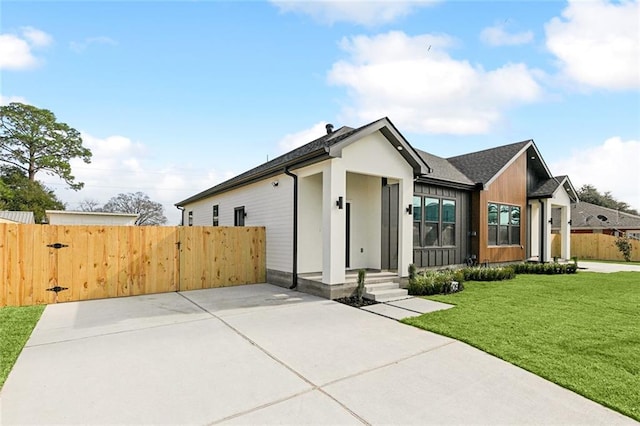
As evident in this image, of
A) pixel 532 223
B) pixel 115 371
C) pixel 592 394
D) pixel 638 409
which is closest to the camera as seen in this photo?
pixel 638 409

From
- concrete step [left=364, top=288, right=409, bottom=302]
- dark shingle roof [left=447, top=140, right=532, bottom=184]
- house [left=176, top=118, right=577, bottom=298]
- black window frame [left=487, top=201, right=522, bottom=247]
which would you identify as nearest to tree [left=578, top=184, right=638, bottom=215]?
house [left=176, top=118, right=577, bottom=298]

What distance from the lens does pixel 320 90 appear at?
11.8 meters

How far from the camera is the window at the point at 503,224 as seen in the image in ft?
42.9

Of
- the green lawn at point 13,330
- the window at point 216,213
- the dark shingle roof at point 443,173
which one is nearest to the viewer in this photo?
the green lawn at point 13,330

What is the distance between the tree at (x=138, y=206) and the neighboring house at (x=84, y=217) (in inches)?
758

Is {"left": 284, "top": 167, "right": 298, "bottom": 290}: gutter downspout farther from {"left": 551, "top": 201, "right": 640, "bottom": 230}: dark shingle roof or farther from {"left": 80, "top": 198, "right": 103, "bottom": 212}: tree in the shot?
{"left": 80, "top": 198, "right": 103, "bottom": 212}: tree

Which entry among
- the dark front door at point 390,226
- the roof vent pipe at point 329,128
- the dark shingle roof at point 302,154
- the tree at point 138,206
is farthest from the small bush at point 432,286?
the tree at point 138,206

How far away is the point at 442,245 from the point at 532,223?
7.05 metres

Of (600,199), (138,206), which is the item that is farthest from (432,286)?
(600,199)

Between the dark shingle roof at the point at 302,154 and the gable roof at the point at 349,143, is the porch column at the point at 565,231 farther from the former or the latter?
the dark shingle roof at the point at 302,154

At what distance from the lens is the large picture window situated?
10.7 meters

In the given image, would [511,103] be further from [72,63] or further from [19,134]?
[19,134]

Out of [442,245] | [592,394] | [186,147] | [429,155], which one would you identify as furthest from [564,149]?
[186,147]

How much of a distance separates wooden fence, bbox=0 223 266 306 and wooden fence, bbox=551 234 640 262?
66.5 feet
